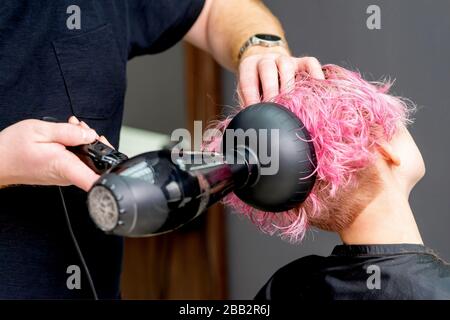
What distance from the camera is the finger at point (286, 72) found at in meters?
1.01

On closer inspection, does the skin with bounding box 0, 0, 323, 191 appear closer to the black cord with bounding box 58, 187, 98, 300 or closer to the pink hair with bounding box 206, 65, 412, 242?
the pink hair with bounding box 206, 65, 412, 242

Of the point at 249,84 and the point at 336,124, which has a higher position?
the point at 249,84

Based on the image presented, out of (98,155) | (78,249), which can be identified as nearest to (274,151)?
(98,155)

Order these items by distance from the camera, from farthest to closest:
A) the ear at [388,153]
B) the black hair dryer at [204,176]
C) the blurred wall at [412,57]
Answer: the blurred wall at [412,57]
the ear at [388,153]
the black hair dryer at [204,176]

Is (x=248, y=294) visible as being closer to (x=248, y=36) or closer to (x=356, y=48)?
(x=356, y=48)

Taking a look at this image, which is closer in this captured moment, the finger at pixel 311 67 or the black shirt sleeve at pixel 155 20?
the finger at pixel 311 67

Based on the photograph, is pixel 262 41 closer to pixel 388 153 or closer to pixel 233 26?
pixel 233 26

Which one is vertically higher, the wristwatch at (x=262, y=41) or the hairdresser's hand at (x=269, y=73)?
the wristwatch at (x=262, y=41)

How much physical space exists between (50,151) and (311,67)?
0.41 meters

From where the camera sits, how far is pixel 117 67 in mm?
1242

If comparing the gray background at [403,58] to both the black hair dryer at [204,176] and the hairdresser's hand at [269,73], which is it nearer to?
the hairdresser's hand at [269,73]

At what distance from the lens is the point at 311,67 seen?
103 centimetres

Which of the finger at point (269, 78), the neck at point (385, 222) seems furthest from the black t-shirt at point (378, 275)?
the finger at point (269, 78)

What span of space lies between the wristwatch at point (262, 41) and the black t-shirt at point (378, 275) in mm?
382
